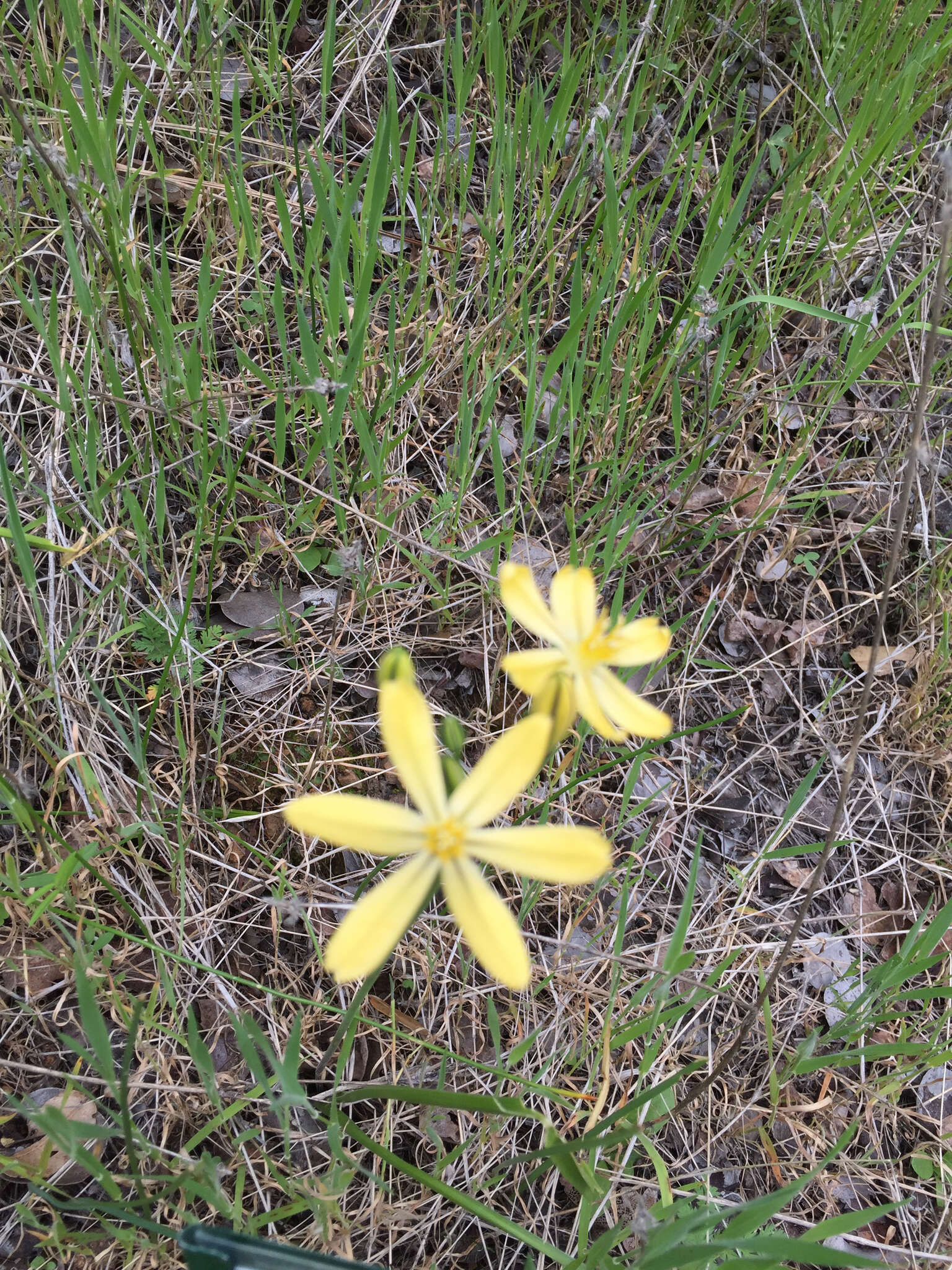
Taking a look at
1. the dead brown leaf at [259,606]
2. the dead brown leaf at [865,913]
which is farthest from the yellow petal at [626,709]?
the dead brown leaf at [865,913]

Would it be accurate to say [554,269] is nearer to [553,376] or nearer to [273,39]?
[553,376]

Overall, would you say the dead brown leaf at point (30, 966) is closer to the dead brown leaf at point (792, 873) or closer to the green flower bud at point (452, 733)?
the green flower bud at point (452, 733)

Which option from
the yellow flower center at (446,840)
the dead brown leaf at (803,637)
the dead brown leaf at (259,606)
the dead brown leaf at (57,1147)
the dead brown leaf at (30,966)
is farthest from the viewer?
the dead brown leaf at (803,637)

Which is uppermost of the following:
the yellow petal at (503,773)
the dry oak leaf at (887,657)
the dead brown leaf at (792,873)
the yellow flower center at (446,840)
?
the yellow petal at (503,773)

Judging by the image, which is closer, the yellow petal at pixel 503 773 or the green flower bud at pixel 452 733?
the yellow petal at pixel 503 773

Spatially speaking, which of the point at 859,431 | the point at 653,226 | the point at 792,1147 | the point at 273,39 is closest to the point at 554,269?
the point at 653,226

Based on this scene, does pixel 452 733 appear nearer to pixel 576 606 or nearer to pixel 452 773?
pixel 452 773

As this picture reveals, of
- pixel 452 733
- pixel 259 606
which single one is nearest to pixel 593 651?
pixel 452 733
